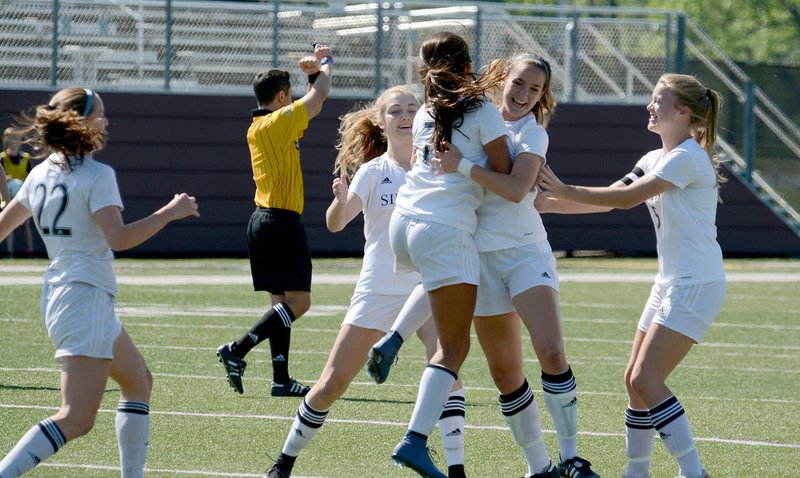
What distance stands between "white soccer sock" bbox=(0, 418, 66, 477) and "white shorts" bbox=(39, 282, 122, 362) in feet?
0.93

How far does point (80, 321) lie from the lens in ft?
16.8

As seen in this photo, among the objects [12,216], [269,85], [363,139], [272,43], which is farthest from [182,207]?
[272,43]

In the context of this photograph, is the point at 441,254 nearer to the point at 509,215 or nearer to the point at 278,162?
the point at 509,215

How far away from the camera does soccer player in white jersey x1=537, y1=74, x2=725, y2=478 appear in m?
5.91

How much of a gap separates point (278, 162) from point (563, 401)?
3.89 m

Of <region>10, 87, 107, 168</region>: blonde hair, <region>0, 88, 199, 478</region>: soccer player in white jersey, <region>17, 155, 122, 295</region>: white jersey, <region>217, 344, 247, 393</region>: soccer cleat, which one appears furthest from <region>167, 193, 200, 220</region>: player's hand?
<region>217, 344, 247, 393</region>: soccer cleat

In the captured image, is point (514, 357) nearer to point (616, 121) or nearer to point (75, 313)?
point (75, 313)

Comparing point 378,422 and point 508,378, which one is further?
point 378,422

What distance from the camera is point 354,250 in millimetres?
23625

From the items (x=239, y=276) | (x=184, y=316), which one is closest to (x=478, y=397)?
(x=184, y=316)

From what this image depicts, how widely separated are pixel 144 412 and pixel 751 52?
169 ft

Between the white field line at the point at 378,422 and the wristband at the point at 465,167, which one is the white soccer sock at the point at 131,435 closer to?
the wristband at the point at 465,167

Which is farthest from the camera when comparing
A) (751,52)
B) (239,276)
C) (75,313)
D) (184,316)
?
(751,52)

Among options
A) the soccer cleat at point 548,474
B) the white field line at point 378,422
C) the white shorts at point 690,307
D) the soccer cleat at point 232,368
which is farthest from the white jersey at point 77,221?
the soccer cleat at point 232,368
